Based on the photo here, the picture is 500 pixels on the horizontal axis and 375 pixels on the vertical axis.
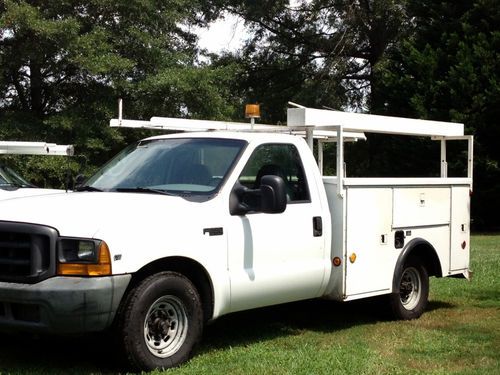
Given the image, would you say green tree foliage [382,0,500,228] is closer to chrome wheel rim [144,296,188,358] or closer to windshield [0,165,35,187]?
windshield [0,165,35,187]

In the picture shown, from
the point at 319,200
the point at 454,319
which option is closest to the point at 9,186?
the point at 319,200

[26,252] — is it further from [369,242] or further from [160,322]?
[369,242]

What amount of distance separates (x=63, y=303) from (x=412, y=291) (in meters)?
4.37

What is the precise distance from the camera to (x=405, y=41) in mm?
26203

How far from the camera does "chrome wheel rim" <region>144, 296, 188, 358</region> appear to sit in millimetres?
5414

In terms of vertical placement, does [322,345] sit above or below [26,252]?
below

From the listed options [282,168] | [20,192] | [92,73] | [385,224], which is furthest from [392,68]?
[282,168]

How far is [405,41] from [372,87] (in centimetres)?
Answer: 569

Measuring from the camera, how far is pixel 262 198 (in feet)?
19.4

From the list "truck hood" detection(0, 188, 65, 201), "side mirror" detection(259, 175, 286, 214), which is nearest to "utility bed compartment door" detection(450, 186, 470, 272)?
"side mirror" detection(259, 175, 286, 214)

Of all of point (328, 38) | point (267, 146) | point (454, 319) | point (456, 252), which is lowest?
point (454, 319)

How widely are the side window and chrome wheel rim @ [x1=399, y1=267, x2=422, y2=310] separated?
6.20ft

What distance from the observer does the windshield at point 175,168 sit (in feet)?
20.2

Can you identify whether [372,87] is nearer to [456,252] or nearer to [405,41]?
[405,41]
